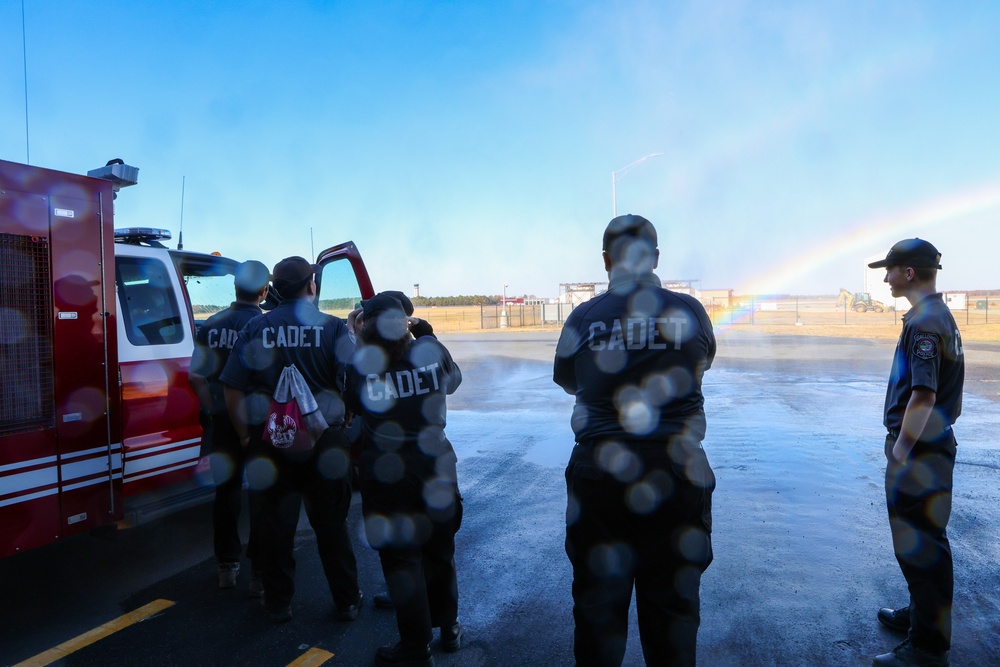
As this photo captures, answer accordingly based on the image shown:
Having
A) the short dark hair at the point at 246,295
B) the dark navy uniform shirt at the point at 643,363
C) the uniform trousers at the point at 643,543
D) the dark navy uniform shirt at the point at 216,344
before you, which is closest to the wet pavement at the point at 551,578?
the uniform trousers at the point at 643,543

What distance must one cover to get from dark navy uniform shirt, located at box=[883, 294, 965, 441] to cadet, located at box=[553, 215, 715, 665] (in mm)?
1204

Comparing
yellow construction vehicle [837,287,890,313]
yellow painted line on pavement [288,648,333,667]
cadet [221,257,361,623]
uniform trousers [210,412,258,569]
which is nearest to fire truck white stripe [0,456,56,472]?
uniform trousers [210,412,258,569]

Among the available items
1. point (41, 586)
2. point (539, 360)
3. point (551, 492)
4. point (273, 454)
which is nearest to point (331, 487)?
point (273, 454)

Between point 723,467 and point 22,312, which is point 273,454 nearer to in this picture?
point 22,312

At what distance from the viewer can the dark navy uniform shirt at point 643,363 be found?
2.47m

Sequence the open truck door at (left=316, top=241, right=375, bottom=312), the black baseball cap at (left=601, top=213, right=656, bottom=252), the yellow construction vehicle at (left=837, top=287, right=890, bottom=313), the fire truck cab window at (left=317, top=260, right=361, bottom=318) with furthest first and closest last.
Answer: the yellow construction vehicle at (left=837, top=287, right=890, bottom=313), the fire truck cab window at (left=317, top=260, right=361, bottom=318), the open truck door at (left=316, top=241, right=375, bottom=312), the black baseball cap at (left=601, top=213, right=656, bottom=252)

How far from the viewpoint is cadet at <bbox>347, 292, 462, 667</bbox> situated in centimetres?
304

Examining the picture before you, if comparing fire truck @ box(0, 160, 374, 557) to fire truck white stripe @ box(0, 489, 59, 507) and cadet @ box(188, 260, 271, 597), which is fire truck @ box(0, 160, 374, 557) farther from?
cadet @ box(188, 260, 271, 597)

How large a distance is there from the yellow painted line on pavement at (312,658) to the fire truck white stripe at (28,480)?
166 centimetres

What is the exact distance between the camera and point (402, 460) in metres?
3.05

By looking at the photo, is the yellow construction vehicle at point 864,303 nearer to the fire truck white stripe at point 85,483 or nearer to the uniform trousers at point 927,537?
the uniform trousers at point 927,537

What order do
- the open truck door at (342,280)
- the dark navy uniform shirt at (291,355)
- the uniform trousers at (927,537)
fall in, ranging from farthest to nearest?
1. the open truck door at (342,280)
2. the dark navy uniform shirt at (291,355)
3. the uniform trousers at (927,537)

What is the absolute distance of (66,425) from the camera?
3662mm

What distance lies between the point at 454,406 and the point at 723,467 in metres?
5.45
